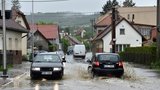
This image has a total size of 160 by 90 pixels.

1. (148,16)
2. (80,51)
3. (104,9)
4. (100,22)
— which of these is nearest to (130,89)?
(80,51)

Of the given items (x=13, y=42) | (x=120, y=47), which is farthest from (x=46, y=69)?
(x=120, y=47)

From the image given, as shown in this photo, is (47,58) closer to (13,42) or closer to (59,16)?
(13,42)

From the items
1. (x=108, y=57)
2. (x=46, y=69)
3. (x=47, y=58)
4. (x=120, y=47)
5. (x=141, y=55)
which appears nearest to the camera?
(x=46, y=69)

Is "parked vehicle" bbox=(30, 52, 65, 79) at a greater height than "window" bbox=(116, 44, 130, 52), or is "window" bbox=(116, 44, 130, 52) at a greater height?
"window" bbox=(116, 44, 130, 52)

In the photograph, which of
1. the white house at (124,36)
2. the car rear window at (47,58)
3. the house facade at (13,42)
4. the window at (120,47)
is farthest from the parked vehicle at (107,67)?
the window at (120,47)

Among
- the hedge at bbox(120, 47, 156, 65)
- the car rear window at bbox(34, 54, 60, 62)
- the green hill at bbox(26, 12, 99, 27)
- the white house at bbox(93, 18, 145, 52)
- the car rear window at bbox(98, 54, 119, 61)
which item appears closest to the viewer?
the car rear window at bbox(34, 54, 60, 62)

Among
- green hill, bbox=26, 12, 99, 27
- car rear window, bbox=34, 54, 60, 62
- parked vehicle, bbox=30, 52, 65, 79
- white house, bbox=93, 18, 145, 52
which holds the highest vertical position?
green hill, bbox=26, 12, 99, 27

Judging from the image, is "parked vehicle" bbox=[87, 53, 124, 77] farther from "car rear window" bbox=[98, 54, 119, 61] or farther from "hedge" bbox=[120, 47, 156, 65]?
"hedge" bbox=[120, 47, 156, 65]

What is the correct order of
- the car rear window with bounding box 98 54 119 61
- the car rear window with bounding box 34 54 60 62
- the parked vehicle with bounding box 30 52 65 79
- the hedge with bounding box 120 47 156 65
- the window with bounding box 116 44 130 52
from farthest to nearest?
1. the window with bounding box 116 44 130 52
2. the hedge with bounding box 120 47 156 65
3. the car rear window with bounding box 98 54 119 61
4. the car rear window with bounding box 34 54 60 62
5. the parked vehicle with bounding box 30 52 65 79

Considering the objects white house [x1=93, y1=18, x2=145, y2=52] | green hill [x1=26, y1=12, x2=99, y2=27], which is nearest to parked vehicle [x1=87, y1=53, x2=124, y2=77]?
green hill [x1=26, y1=12, x2=99, y2=27]

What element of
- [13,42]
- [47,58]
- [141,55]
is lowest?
[141,55]

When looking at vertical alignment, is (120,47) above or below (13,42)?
below

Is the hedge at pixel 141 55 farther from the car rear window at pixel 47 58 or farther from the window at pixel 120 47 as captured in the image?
the car rear window at pixel 47 58

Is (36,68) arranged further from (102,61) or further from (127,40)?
(127,40)
